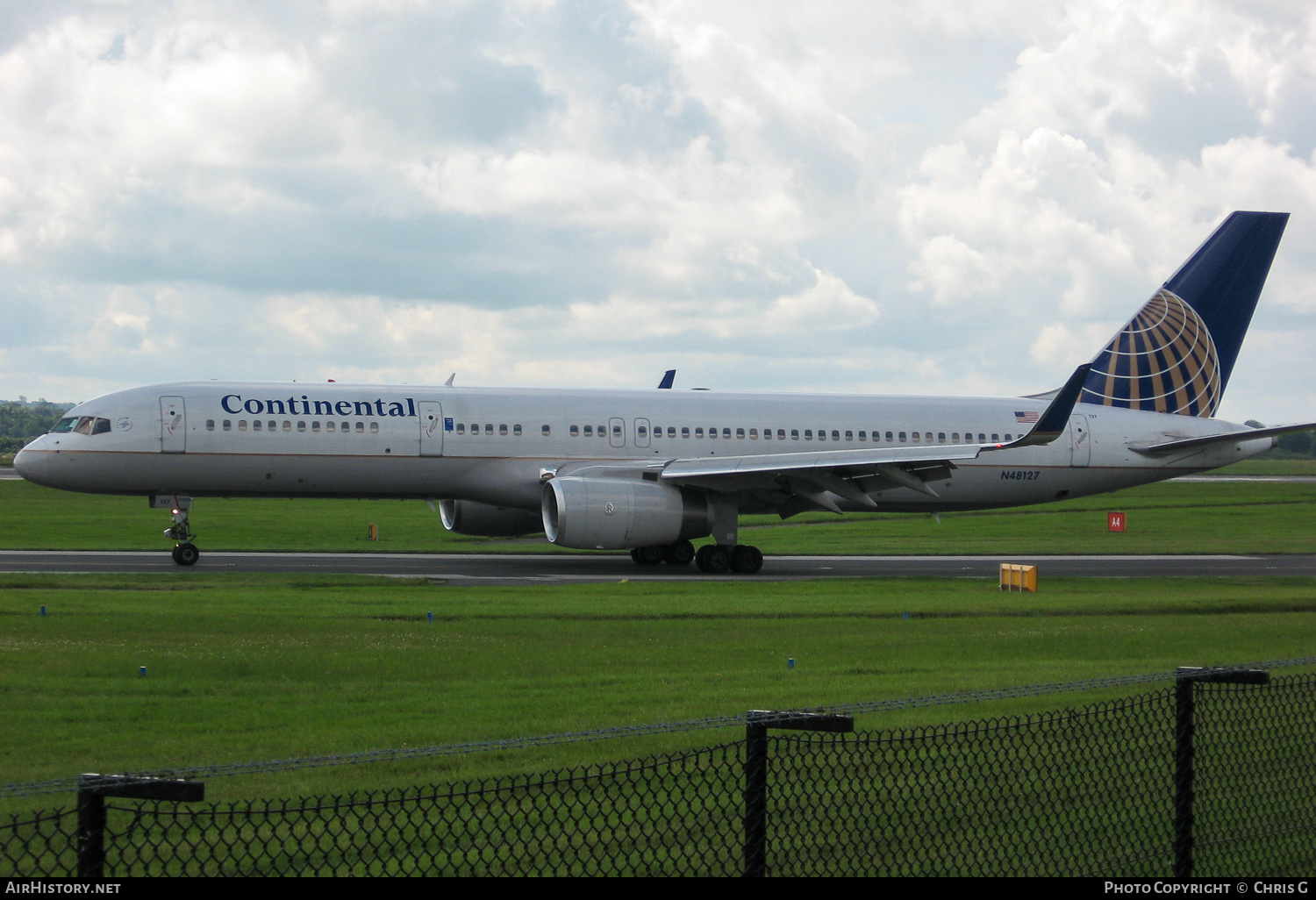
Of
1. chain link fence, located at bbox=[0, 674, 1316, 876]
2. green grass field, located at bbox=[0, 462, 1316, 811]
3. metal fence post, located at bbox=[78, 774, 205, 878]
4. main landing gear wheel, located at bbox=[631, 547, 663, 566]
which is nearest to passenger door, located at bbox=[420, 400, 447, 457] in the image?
green grass field, located at bbox=[0, 462, 1316, 811]

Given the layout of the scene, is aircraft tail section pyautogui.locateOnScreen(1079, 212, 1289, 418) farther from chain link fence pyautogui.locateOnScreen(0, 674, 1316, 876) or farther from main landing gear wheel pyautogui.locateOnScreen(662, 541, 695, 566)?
chain link fence pyautogui.locateOnScreen(0, 674, 1316, 876)

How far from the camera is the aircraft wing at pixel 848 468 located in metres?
Result: 28.1

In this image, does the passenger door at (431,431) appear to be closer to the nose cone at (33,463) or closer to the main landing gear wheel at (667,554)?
the main landing gear wheel at (667,554)

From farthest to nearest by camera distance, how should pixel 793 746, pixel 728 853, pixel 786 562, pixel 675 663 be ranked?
pixel 786 562 < pixel 675 663 < pixel 793 746 < pixel 728 853

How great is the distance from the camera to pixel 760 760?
5.29 meters

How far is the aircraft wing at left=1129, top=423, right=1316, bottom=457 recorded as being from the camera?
3234cm

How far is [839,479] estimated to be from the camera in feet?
101

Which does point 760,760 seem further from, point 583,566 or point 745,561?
point 583,566

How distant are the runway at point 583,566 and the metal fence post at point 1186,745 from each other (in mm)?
20531

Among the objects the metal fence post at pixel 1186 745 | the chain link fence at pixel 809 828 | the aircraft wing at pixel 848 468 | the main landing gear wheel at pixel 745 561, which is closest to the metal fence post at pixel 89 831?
the chain link fence at pixel 809 828

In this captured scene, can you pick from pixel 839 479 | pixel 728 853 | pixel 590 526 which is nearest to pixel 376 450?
pixel 590 526

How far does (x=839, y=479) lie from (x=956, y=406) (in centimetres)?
678
